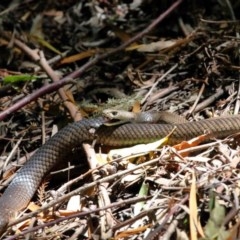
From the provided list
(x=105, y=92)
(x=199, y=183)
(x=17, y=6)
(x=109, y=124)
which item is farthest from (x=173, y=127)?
(x=17, y=6)

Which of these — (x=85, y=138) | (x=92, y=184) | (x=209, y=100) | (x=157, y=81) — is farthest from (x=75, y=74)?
(x=92, y=184)

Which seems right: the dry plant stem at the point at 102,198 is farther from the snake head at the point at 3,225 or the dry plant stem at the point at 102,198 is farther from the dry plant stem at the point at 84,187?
the snake head at the point at 3,225

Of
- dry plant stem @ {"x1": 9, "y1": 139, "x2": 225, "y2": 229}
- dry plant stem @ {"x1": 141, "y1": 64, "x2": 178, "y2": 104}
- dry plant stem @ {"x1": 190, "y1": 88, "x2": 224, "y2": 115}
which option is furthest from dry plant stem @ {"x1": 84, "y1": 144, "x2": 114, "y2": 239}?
dry plant stem @ {"x1": 190, "y1": 88, "x2": 224, "y2": 115}

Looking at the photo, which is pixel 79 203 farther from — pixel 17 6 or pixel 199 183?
pixel 17 6

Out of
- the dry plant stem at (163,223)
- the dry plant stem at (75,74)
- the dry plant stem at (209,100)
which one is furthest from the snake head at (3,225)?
the dry plant stem at (209,100)

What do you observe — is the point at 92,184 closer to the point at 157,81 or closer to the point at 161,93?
the point at 161,93

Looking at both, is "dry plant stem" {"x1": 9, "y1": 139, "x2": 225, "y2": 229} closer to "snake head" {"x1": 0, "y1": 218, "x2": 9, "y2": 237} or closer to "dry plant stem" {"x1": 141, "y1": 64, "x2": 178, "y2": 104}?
"snake head" {"x1": 0, "y1": 218, "x2": 9, "y2": 237}

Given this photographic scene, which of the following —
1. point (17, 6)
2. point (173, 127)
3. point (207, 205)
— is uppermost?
point (17, 6)
